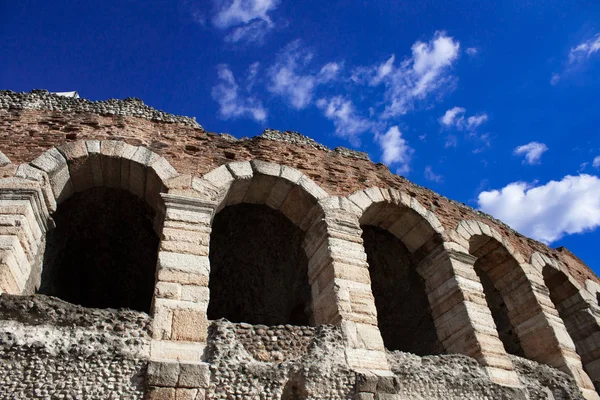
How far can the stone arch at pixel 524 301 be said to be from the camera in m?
7.63

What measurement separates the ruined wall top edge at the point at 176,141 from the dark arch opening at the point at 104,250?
1865 mm

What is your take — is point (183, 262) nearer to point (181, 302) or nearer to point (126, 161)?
point (181, 302)

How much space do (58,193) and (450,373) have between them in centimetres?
521

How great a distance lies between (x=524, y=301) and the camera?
8367 millimetres

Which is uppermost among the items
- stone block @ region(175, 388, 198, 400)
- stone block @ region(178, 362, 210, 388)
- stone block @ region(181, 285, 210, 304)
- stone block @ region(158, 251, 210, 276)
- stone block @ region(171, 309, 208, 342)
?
stone block @ region(158, 251, 210, 276)

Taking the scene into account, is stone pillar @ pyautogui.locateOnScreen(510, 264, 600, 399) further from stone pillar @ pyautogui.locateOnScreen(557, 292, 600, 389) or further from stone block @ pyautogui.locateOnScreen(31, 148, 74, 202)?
stone block @ pyautogui.locateOnScreen(31, 148, 74, 202)

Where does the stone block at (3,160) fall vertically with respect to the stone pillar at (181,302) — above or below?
above

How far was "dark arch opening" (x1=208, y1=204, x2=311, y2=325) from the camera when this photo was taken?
952 cm

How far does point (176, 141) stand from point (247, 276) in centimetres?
383

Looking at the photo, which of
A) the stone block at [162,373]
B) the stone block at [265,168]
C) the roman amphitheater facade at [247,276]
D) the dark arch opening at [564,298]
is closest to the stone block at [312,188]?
the roman amphitheater facade at [247,276]

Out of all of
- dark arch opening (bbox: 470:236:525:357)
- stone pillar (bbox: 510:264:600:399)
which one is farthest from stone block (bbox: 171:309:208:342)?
stone pillar (bbox: 510:264:600:399)

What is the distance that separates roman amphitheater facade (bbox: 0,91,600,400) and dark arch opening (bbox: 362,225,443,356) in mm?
39

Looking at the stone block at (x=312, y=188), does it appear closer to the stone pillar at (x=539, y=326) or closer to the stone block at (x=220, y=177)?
the stone block at (x=220, y=177)

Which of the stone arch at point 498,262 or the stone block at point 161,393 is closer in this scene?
the stone block at point 161,393
